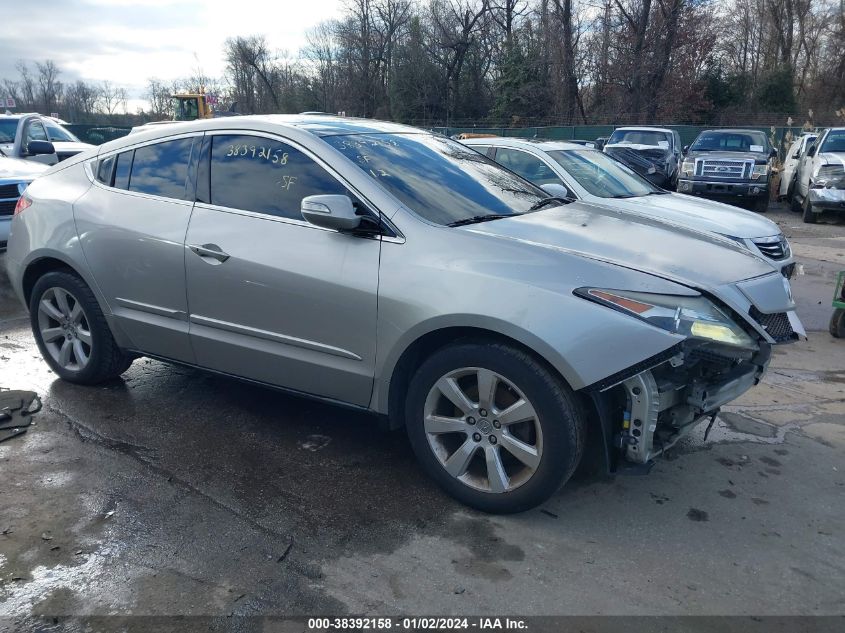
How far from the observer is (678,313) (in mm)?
2932

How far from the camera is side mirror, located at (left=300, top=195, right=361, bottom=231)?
3.33 meters

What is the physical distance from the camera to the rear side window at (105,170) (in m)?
4.48

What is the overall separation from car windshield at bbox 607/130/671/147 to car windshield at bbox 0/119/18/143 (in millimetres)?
13854

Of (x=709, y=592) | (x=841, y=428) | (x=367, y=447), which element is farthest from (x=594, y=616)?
(x=841, y=428)

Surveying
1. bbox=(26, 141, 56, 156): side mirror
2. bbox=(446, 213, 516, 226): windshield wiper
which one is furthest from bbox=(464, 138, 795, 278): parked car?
bbox=(26, 141, 56, 156): side mirror

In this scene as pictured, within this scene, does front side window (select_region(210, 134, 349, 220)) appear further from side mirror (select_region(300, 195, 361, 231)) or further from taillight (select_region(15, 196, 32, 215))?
taillight (select_region(15, 196, 32, 215))

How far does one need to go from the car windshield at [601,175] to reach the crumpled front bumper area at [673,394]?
14.6 ft

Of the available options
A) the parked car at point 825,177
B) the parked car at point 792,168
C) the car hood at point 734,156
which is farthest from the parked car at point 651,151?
the parked car at point 825,177

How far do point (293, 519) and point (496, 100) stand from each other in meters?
42.0

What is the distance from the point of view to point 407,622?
2574 mm

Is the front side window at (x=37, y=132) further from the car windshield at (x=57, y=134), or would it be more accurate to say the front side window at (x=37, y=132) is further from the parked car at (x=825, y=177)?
the parked car at (x=825, y=177)

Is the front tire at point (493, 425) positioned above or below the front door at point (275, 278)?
below

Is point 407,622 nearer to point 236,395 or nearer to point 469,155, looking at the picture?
point 236,395

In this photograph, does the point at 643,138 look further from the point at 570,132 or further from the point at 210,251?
the point at 210,251
